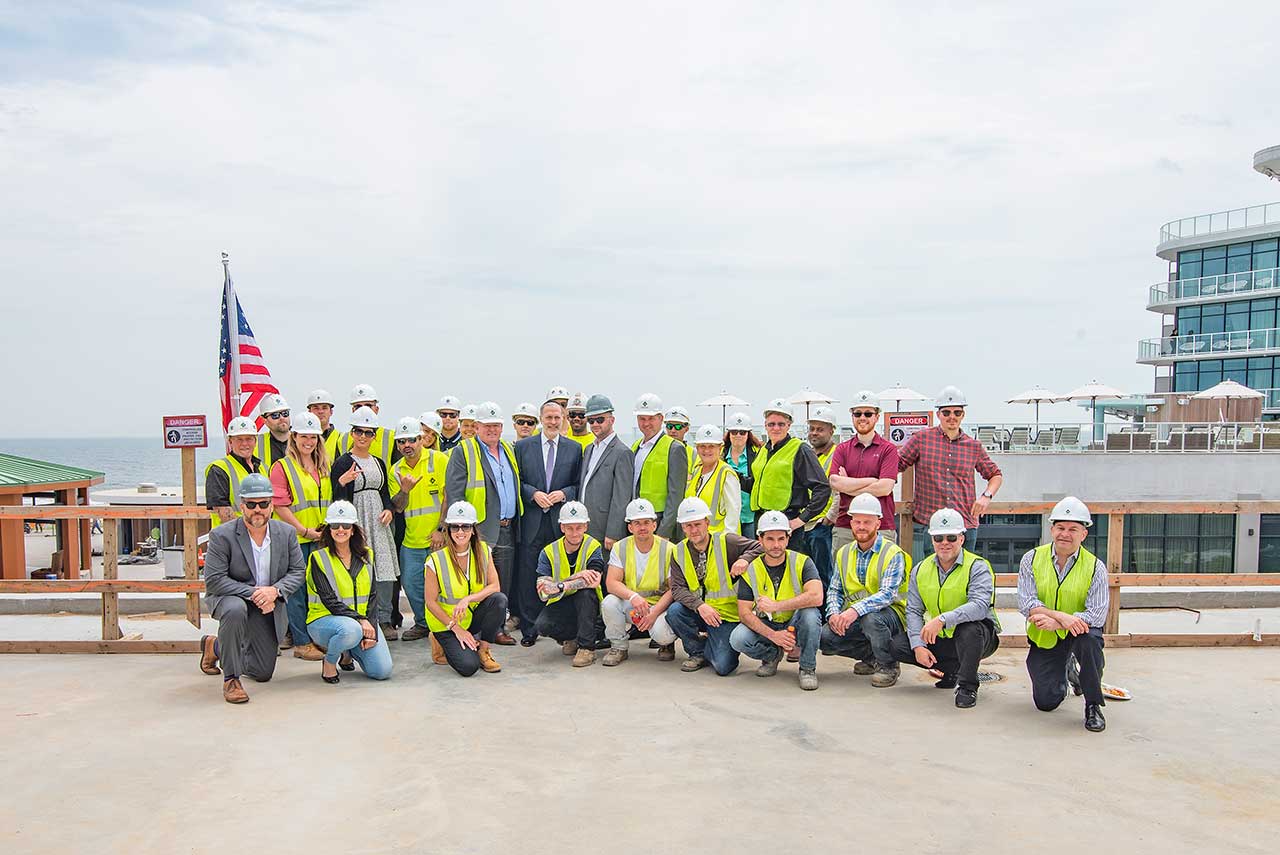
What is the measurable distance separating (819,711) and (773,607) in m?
0.82

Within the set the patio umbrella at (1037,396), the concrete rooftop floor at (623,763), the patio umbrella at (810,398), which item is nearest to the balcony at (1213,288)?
the patio umbrella at (1037,396)

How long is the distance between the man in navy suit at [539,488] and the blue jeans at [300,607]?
62.4 inches

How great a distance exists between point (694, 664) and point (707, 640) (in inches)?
7.6

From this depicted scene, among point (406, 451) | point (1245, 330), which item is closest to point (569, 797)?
point (406, 451)

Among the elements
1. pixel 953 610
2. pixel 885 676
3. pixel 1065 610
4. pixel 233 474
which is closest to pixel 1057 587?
pixel 1065 610

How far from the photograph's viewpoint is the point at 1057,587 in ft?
18.4

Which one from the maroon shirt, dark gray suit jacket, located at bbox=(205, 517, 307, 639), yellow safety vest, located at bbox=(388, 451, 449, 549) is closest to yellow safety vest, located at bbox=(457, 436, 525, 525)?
yellow safety vest, located at bbox=(388, 451, 449, 549)

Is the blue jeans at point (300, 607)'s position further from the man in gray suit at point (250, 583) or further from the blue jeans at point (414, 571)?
the blue jeans at point (414, 571)

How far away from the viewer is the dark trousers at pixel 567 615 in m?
6.86

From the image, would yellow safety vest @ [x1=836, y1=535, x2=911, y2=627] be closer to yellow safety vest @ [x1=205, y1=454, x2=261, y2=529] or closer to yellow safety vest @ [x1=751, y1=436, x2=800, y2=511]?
yellow safety vest @ [x1=751, y1=436, x2=800, y2=511]

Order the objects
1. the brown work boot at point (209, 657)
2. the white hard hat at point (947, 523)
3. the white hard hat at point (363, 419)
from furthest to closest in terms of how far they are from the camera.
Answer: the white hard hat at point (363, 419), the brown work boot at point (209, 657), the white hard hat at point (947, 523)

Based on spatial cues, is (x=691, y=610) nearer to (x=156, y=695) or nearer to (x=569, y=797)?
(x=569, y=797)

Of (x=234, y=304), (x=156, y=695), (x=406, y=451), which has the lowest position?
(x=156, y=695)

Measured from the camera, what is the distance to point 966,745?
504cm
